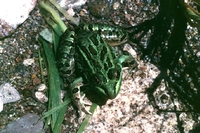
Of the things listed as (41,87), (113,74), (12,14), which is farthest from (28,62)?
(113,74)

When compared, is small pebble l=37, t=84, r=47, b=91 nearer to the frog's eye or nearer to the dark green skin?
the dark green skin

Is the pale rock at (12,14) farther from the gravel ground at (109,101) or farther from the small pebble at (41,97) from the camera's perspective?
the small pebble at (41,97)

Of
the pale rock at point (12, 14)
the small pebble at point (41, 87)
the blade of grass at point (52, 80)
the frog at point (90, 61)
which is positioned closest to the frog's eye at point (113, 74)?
the frog at point (90, 61)

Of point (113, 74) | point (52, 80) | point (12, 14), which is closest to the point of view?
point (113, 74)

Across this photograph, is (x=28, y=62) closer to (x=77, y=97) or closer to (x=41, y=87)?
(x=41, y=87)

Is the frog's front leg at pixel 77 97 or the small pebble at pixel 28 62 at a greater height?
the small pebble at pixel 28 62

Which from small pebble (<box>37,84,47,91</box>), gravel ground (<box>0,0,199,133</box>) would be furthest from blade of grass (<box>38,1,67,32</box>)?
small pebble (<box>37,84,47,91</box>)
